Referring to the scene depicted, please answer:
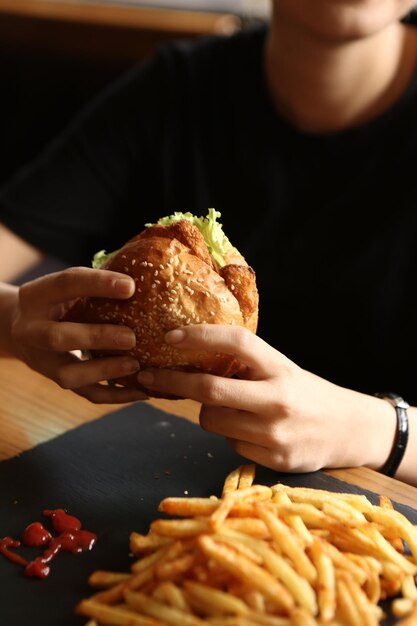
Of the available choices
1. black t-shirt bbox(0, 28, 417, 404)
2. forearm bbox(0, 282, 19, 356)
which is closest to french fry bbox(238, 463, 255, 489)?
forearm bbox(0, 282, 19, 356)

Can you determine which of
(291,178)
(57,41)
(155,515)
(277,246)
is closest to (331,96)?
(291,178)

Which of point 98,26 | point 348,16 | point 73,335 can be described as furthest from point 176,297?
point 98,26

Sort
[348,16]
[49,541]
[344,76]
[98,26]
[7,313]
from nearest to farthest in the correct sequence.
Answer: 1. [49,541]
2. [7,313]
3. [348,16]
4. [344,76]
5. [98,26]

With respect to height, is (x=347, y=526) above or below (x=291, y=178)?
below

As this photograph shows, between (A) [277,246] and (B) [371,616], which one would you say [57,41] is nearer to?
Answer: (A) [277,246]

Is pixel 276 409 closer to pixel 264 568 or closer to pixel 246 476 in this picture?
pixel 246 476

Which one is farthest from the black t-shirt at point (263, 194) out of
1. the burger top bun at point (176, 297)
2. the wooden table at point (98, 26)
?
the wooden table at point (98, 26)

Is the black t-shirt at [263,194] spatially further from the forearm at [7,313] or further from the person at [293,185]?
the forearm at [7,313]
